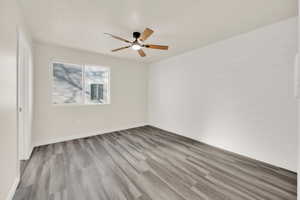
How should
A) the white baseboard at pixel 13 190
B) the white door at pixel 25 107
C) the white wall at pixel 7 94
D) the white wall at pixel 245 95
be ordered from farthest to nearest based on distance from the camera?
the white door at pixel 25 107
the white wall at pixel 245 95
the white baseboard at pixel 13 190
the white wall at pixel 7 94

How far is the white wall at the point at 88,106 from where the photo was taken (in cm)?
311

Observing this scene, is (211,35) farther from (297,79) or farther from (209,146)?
(209,146)

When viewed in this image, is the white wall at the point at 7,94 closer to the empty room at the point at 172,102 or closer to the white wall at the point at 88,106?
the empty room at the point at 172,102

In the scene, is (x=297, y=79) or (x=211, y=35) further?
→ (x=211, y=35)

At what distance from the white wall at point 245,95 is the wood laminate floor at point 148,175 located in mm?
344

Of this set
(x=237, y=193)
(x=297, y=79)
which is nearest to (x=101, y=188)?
(x=237, y=193)

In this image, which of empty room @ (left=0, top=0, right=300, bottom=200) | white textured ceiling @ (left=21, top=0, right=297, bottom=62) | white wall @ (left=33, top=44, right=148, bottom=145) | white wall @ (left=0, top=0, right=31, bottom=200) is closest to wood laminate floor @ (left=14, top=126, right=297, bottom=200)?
empty room @ (left=0, top=0, right=300, bottom=200)

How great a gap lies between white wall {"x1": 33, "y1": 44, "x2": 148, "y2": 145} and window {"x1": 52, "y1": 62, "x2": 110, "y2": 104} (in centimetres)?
19

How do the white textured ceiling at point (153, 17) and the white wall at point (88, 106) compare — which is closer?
the white textured ceiling at point (153, 17)

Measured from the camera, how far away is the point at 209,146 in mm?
3133

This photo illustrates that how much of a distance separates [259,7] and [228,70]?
1.21 meters

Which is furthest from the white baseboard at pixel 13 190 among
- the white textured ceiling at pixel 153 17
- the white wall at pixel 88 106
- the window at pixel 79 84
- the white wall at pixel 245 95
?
the white wall at pixel 245 95

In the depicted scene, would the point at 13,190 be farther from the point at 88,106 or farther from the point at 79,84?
the point at 79,84

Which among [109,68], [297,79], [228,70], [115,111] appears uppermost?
[109,68]
